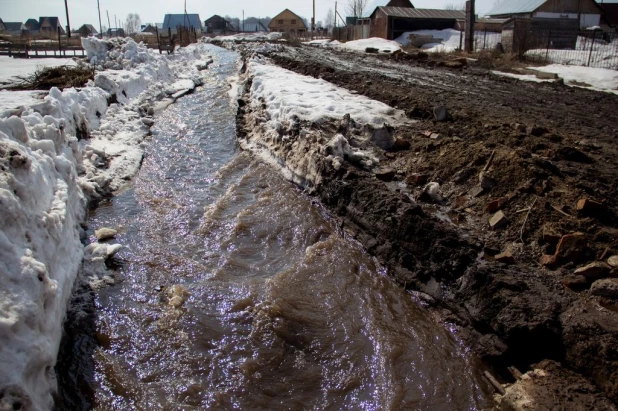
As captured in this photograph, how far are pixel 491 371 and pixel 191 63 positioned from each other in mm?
26316

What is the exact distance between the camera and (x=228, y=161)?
9789mm

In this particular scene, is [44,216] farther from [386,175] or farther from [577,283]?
[577,283]

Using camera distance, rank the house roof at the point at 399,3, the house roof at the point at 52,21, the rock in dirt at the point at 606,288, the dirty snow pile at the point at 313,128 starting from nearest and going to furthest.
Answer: the rock in dirt at the point at 606,288 → the dirty snow pile at the point at 313,128 → the house roof at the point at 399,3 → the house roof at the point at 52,21

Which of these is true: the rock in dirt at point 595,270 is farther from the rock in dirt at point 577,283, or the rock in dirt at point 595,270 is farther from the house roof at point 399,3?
the house roof at point 399,3

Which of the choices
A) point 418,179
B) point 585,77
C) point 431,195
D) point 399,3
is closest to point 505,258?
point 431,195

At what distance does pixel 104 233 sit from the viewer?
20.7 ft

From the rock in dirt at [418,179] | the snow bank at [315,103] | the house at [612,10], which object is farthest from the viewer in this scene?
the house at [612,10]

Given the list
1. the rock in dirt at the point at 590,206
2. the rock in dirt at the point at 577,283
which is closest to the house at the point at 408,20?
the rock in dirt at the point at 590,206

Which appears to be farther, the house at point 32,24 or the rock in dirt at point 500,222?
the house at point 32,24

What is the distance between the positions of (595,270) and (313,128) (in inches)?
237

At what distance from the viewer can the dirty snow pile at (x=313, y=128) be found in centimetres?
798

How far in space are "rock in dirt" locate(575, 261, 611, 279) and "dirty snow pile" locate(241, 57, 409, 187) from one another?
3.98 meters

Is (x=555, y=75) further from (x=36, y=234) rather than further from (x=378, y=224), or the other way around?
(x=36, y=234)

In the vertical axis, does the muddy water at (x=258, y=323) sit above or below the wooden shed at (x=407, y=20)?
below
